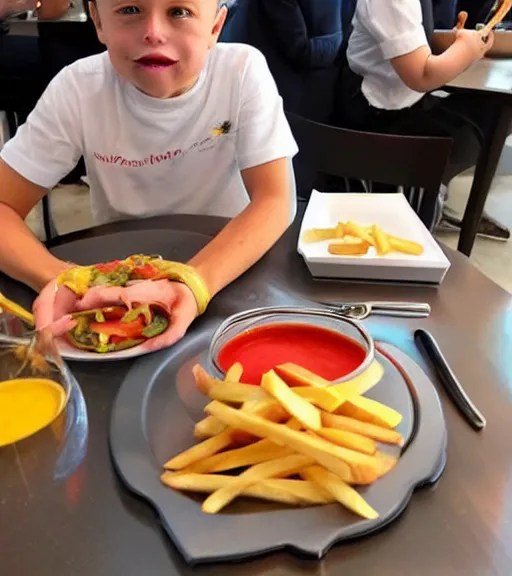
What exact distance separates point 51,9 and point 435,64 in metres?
1.55

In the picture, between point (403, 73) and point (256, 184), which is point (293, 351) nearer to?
point (256, 184)

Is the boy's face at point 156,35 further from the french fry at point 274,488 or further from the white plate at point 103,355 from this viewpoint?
the french fry at point 274,488

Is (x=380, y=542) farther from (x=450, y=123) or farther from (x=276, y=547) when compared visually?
(x=450, y=123)

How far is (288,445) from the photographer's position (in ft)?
2.11

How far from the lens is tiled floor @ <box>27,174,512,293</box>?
2951 mm

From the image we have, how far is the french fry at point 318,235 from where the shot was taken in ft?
3.69

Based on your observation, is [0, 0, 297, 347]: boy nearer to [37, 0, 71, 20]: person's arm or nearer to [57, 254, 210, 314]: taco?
[57, 254, 210, 314]: taco

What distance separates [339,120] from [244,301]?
193 centimetres

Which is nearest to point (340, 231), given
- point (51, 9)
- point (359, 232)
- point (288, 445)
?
point (359, 232)

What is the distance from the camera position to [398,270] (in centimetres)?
104

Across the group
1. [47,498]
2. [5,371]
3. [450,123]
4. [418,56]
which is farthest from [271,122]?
[450,123]

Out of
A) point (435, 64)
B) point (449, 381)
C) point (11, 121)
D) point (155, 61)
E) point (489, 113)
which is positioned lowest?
point (11, 121)

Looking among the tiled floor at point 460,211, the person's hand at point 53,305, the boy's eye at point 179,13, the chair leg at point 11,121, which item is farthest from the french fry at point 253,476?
the chair leg at point 11,121

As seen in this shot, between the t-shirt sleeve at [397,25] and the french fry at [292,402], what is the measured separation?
1.80 m
